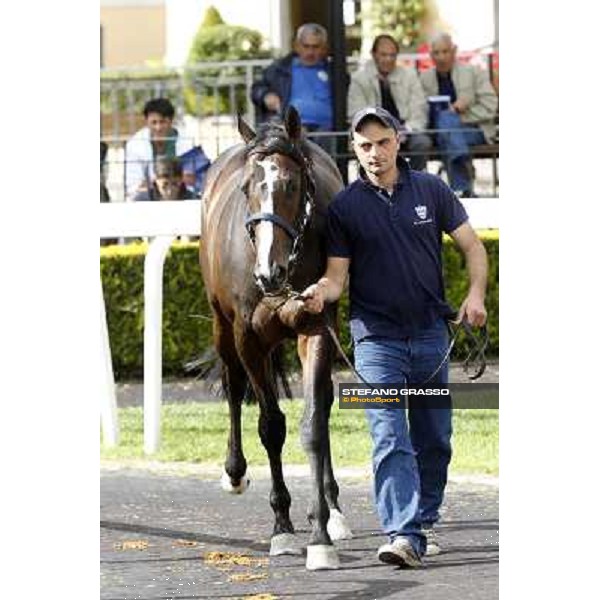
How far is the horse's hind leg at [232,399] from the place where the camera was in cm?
885

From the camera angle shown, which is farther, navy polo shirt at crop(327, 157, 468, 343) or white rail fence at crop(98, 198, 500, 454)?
white rail fence at crop(98, 198, 500, 454)

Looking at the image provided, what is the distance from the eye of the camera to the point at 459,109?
13656mm

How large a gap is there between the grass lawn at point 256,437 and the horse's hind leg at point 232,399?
962mm

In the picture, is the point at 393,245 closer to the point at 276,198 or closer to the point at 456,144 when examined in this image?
the point at 276,198

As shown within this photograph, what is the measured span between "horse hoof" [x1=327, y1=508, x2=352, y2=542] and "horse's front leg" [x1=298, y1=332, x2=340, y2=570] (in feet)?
1.24

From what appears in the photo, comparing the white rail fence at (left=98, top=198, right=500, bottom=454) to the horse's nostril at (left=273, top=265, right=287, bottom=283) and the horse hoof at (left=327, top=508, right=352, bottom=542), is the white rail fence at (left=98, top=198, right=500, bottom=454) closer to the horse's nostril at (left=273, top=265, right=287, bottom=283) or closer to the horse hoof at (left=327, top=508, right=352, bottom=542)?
the horse hoof at (left=327, top=508, right=352, bottom=542)

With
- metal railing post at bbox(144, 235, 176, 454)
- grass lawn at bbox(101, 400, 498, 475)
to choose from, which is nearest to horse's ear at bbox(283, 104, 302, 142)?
metal railing post at bbox(144, 235, 176, 454)

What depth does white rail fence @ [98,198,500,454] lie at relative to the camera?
9922 mm

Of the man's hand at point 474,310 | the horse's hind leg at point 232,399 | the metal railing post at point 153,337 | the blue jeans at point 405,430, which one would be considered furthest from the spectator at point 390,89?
the man's hand at point 474,310

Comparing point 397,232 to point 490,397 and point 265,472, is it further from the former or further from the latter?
point 490,397

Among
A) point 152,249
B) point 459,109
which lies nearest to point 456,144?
point 459,109

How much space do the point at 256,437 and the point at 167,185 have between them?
8.80ft
